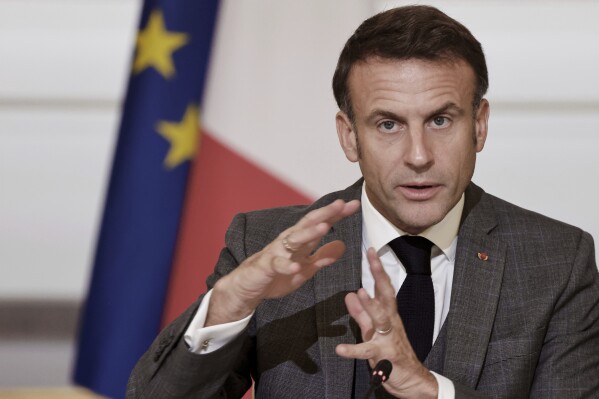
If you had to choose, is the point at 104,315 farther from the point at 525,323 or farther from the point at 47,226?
the point at 47,226

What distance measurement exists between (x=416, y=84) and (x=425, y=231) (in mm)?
294

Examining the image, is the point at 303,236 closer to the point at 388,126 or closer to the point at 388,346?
the point at 388,346

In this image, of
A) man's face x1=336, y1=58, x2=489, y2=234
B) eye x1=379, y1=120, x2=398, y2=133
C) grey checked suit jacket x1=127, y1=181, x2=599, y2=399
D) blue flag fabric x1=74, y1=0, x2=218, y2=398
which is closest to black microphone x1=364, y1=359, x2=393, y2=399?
grey checked suit jacket x1=127, y1=181, x2=599, y2=399

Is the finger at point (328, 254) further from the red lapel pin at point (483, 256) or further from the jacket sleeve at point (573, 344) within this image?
the jacket sleeve at point (573, 344)

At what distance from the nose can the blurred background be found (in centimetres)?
121

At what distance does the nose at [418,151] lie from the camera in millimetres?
1742

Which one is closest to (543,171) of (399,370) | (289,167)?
(289,167)

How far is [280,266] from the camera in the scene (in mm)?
1613

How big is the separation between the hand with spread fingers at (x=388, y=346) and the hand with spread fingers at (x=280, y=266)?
0.10 metres

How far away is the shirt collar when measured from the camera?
1.92 meters

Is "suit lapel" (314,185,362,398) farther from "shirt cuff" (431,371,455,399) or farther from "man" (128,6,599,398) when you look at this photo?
"shirt cuff" (431,371,455,399)

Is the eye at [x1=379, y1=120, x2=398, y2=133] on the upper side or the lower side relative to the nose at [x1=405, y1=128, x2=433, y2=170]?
upper

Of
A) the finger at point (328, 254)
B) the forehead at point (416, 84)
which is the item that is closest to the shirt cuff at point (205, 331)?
the finger at point (328, 254)

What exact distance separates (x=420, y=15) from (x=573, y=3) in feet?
7.47
